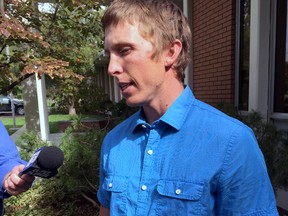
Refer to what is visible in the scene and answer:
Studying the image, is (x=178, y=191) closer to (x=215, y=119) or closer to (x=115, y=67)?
(x=215, y=119)

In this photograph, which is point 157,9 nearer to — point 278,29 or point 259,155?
point 259,155

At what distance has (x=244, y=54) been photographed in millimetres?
5113

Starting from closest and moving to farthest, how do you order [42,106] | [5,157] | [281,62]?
1. [5,157]
2. [281,62]
3. [42,106]

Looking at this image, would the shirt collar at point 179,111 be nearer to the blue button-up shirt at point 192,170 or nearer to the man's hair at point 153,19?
the blue button-up shirt at point 192,170

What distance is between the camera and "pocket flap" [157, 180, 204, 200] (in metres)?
1.17

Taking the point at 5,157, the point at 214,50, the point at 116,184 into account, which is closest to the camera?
the point at 116,184

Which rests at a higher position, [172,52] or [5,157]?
→ [172,52]

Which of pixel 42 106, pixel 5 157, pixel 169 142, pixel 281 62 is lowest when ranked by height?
pixel 42 106

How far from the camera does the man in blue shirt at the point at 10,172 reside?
5.14ft

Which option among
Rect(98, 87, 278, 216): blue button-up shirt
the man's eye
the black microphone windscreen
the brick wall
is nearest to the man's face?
the man's eye

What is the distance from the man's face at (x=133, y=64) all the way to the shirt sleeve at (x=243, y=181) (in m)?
0.40

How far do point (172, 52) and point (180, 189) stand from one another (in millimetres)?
585

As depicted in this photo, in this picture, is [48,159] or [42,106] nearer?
[48,159]

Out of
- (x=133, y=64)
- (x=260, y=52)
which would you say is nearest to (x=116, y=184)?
(x=133, y=64)
